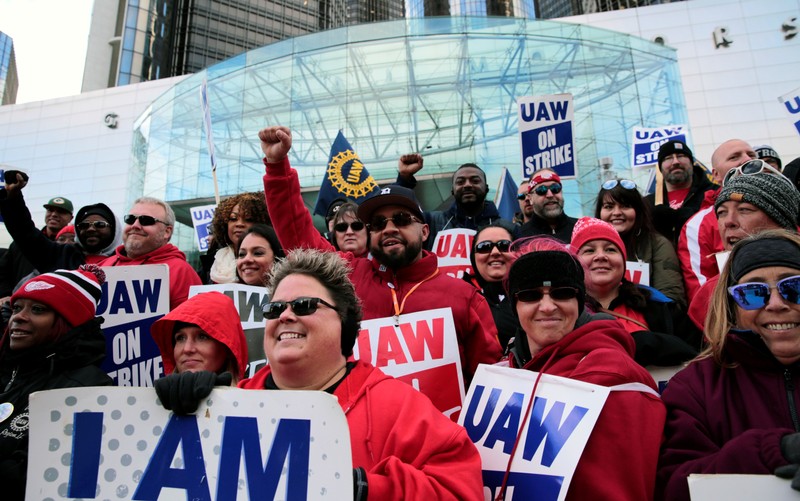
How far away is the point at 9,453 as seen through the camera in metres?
2.25

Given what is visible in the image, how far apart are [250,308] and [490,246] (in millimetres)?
1763

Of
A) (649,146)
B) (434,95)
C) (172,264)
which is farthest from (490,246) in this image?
(434,95)

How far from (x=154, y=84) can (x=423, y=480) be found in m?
33.6

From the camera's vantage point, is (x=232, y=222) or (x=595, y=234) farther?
(x=232, y=222)

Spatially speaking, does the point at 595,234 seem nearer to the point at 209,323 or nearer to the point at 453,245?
the point at 453,245

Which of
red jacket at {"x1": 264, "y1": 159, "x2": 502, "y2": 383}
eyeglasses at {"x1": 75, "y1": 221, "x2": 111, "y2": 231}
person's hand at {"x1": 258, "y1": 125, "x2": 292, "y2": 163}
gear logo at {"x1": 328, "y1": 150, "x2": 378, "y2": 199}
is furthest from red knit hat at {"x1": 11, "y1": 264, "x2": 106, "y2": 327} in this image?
gear logo at {"x1": 328, "y1": 150, "x2": 378, "y2": 199}

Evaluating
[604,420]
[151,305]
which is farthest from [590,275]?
[151,305]

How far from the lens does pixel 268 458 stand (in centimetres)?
152

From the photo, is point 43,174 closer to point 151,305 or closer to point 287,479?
point 151,305

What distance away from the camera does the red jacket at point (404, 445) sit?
5.03ft

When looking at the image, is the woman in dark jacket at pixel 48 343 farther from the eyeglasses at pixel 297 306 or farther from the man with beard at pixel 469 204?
the man with beard at pixel 469 204

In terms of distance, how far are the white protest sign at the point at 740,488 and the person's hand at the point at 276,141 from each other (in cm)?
257

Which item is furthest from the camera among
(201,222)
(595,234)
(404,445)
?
(201,222)

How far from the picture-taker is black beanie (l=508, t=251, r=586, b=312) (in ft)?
7.28
